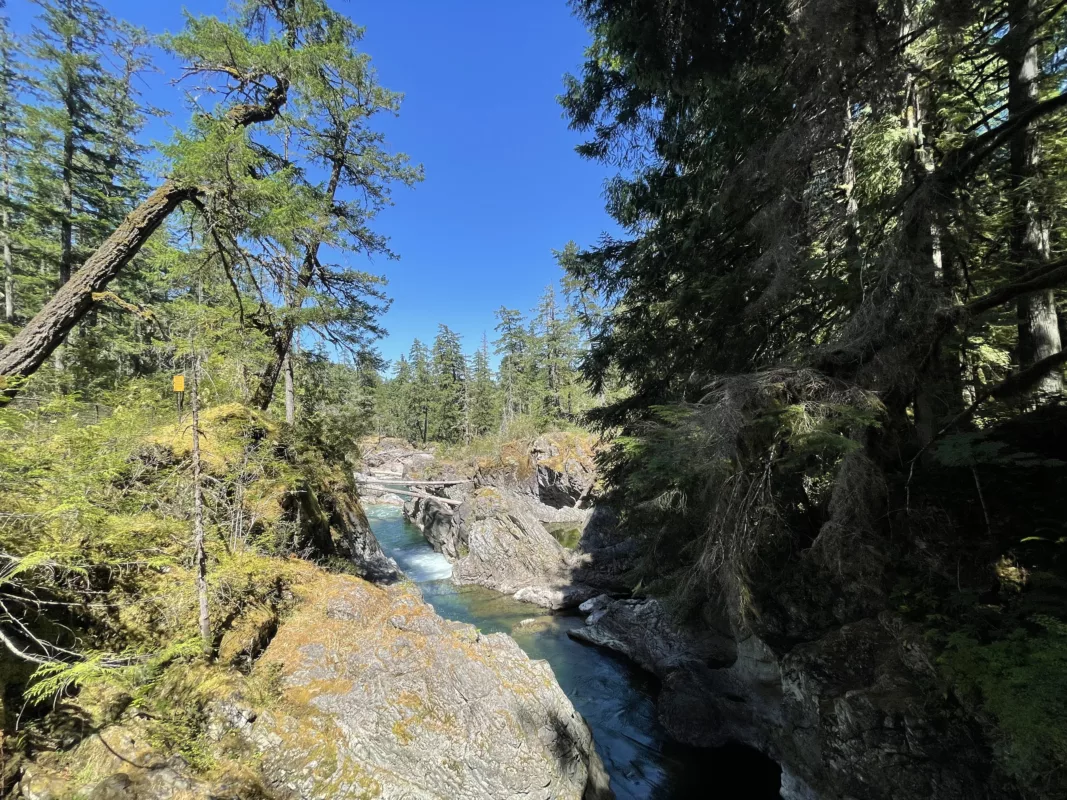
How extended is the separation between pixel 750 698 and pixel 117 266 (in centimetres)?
1097

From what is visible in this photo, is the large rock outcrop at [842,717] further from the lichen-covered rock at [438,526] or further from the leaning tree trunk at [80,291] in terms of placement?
the lichen-covered rock at [438,526]

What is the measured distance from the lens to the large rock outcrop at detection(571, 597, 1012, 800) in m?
4.36

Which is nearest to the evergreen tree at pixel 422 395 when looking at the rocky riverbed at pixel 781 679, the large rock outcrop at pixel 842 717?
the rocky riverbed at pixel 781 679

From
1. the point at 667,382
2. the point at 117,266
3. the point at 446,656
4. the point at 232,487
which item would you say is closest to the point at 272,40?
the point at 117,266

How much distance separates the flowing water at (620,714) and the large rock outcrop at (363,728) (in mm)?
2019

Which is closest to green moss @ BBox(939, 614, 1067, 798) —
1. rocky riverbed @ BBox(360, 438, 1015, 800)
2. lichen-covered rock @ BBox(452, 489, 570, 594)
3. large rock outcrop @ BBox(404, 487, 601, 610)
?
rocky riverbed @ BBox(360, 438, 1015, 800)

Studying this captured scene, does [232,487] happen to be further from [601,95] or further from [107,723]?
[601,95]

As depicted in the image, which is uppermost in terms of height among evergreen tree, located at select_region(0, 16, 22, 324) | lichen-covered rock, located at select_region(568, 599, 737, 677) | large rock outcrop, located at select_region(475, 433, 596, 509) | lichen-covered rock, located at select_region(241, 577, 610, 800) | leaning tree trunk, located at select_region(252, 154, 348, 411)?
evergreen tree, located at select_region(0, 16, 22, 324)

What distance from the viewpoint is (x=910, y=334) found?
3891mm

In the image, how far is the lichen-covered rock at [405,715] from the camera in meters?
3.76

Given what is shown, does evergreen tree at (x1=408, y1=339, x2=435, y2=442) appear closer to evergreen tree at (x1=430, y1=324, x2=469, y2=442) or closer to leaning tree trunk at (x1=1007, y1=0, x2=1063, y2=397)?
evergreen tree at (x1=430, y1=324, x2=469, y2=442)

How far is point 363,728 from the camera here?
159 inches

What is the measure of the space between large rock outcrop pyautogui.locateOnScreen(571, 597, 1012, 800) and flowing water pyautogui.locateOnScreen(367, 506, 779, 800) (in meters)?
0.31

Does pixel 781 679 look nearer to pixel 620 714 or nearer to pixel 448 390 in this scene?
pixel 620 714
